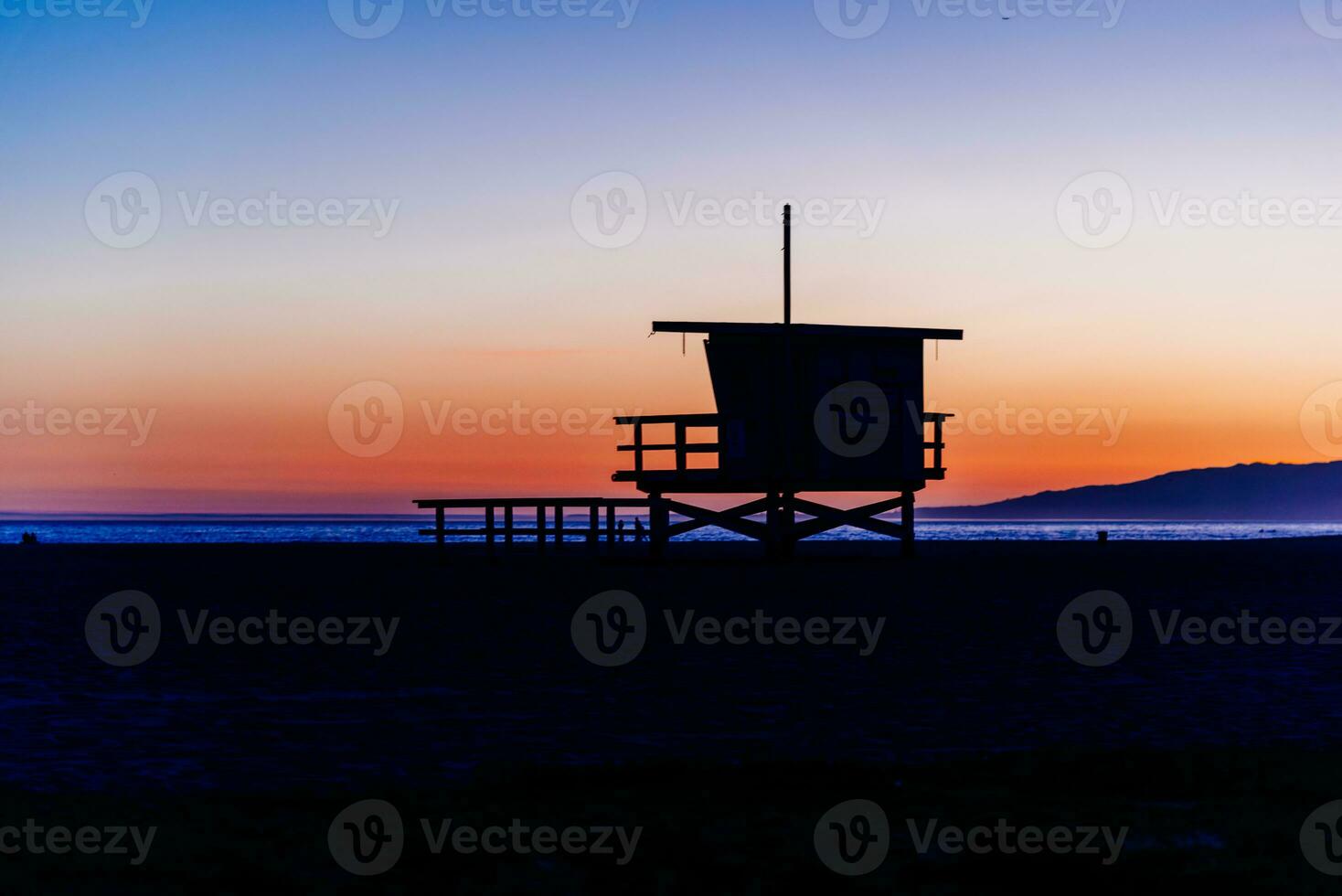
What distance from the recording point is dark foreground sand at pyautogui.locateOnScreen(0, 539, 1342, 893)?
244 inches

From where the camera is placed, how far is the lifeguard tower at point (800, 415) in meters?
30.3

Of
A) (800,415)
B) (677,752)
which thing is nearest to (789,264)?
(800,415)

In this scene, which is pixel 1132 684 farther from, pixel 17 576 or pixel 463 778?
pixel 17 576

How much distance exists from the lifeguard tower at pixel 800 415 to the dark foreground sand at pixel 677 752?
10813 millimetres

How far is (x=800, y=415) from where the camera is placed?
3064 cm

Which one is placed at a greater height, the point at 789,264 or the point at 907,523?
the point at 789,264

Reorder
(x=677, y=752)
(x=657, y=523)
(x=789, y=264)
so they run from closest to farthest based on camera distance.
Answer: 1. (x=677, y=752)
2. (x=789, y=264)
3. (x=657, y=523)

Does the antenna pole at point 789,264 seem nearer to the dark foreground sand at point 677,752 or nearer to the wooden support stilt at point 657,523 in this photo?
the wooden support stilt at point 657,523

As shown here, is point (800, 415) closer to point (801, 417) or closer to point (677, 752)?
point (801, 417)

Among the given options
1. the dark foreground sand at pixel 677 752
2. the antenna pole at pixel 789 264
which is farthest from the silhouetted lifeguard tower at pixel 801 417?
the dark foreground sand at pixel 677 752

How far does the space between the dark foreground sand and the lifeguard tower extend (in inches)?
426

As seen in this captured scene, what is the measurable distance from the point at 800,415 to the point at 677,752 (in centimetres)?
2191

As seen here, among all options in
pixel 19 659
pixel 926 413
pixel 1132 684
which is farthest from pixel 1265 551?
pixel 19 659

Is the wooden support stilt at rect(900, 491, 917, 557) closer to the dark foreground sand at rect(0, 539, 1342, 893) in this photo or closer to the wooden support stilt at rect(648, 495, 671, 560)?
the wooden support stilt at rect(648, 495, 671, 560)
